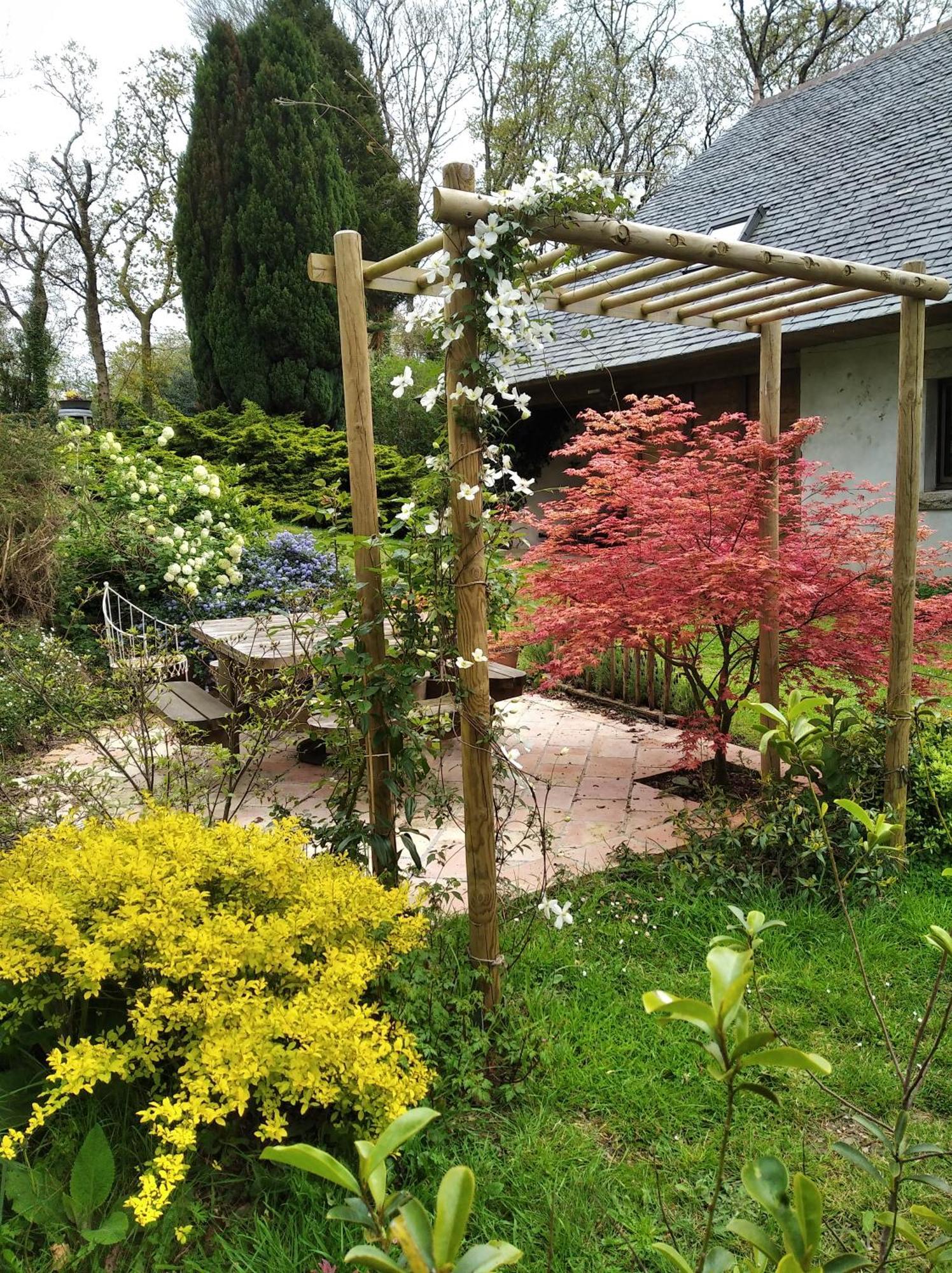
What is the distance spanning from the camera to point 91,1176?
1.74 meters

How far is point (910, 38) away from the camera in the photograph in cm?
1188

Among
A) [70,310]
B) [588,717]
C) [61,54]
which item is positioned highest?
[61,54]

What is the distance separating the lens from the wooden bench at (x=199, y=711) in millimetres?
4023

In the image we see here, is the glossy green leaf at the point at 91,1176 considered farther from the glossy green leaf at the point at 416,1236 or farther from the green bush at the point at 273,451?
the green bush at the point at 273,451

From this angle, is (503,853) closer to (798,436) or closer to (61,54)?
(798,436)

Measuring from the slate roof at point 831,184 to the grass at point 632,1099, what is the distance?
576 centimetres

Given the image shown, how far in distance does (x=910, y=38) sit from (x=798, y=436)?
11601mm

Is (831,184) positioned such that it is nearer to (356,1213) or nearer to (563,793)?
(563,793)

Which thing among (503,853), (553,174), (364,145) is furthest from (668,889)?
(364,145)

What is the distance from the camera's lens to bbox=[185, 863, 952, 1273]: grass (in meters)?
1.81

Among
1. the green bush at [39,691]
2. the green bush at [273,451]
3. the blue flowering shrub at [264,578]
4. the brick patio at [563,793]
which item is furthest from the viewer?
the green bush at [273,451]

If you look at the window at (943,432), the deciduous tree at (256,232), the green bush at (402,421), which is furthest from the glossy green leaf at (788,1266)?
the green bush at (402,421)

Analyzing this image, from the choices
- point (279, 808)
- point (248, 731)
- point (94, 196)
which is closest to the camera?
point (279, 808)

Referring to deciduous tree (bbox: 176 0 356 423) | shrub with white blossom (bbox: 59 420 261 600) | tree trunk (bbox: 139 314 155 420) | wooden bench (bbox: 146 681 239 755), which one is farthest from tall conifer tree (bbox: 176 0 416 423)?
wooden bench (bbox: 146 681 239 755)
